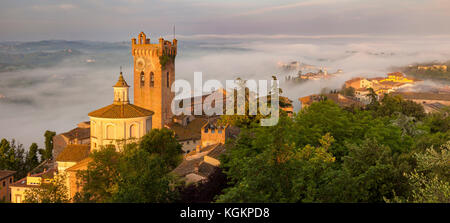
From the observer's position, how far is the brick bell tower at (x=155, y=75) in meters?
54.4

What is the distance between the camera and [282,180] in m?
12.0

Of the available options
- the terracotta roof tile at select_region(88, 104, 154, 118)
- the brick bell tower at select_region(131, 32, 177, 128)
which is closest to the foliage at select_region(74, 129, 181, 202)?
the terracotta roof tile at select_region(88, 104, 154, 118)

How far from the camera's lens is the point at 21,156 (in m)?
48.8

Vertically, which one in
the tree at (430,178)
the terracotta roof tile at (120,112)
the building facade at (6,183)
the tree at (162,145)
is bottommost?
the building facade at (6,183)

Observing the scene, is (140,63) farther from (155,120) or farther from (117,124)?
(117,124)

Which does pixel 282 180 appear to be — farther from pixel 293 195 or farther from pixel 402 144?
pixel 402 144

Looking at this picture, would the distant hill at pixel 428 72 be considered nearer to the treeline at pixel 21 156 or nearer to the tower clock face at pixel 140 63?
the tower clock face at pixel 140 63

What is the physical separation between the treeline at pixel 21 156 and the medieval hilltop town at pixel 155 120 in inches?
46.2

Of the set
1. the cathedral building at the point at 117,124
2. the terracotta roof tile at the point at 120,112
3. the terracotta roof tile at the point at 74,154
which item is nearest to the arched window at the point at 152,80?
the terracotta roof tile at the point at 74,154

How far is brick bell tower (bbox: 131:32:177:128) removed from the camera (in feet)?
178

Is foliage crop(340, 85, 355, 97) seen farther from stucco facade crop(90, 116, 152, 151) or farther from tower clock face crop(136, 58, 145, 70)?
stucco facade crop(90, 116, 152, 151)

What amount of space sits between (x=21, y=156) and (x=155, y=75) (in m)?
16.7

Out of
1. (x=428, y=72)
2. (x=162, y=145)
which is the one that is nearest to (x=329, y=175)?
(x=162, y=145)
